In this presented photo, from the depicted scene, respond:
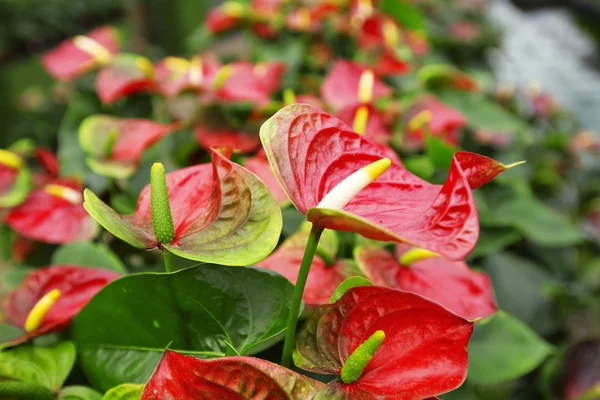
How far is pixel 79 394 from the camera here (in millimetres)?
388

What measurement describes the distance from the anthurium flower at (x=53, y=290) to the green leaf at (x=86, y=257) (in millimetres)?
67

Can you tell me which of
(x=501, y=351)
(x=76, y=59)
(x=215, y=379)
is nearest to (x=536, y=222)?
(x=501, y=351)

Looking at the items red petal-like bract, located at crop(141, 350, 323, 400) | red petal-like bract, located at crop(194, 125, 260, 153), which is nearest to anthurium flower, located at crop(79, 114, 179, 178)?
red petal-like bract, located at crop(194, 125, 260, 153)

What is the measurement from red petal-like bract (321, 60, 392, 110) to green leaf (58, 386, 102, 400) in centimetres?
55

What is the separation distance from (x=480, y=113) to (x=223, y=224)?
31.0 inches

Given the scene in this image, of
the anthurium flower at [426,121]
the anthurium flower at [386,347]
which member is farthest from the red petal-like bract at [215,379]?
the anthurium flower at [426,121]

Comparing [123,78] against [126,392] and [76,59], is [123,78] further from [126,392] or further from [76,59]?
[126,392]

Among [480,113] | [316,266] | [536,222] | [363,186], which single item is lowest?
[536,222]

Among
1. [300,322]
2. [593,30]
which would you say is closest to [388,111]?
[300,322]

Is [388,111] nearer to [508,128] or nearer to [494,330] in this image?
[508,128]

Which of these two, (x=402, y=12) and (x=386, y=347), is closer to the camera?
(x=386, y=347)

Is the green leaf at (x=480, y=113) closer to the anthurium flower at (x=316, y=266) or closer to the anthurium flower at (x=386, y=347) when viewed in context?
the anthurium flower at (x=316, y=266)

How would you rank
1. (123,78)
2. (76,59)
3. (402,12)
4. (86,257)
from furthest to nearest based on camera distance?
(402,12) → (76,59) → (123,78) → (86,257)

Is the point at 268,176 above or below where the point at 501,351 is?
above
